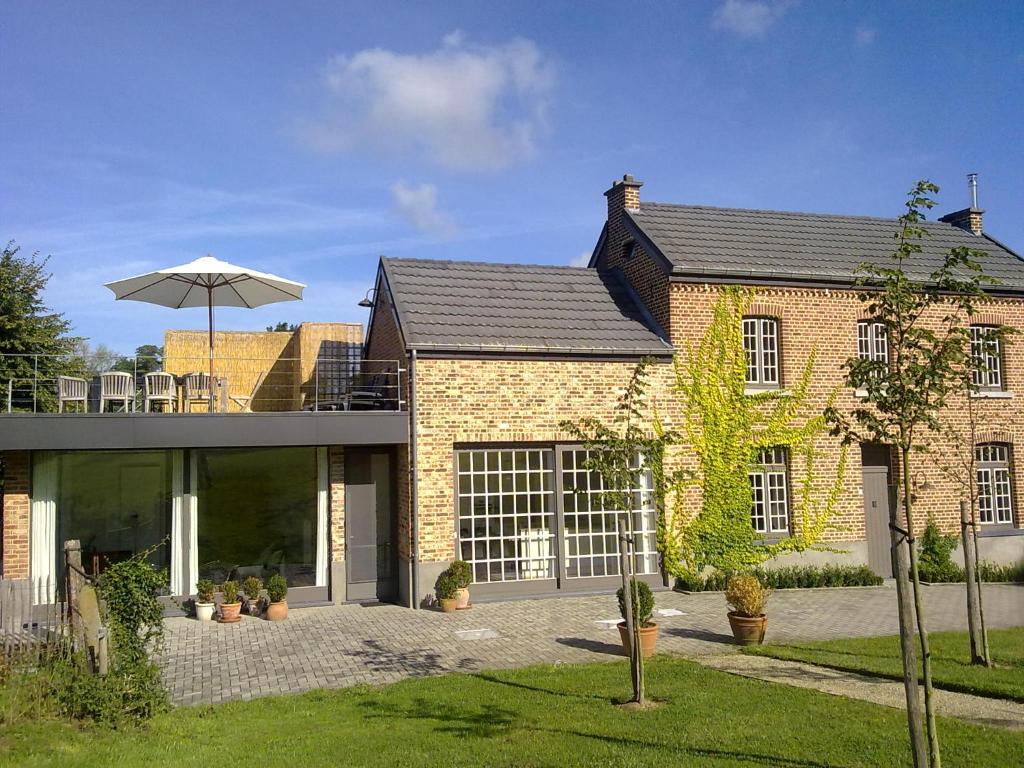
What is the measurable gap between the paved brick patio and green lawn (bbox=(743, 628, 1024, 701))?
66 centimetres

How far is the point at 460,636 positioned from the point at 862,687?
546cm

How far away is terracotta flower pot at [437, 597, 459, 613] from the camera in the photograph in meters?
13.5

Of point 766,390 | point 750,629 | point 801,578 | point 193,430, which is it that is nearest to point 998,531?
point 801,578

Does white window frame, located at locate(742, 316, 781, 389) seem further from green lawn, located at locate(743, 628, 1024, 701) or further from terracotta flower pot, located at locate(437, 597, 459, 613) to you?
terracotta flower pot, located at locate(437, 597, 459, 613)

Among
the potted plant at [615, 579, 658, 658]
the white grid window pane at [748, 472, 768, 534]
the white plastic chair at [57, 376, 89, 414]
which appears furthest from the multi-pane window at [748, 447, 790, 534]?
the white plastic chair at [57, 376, 89, 414]

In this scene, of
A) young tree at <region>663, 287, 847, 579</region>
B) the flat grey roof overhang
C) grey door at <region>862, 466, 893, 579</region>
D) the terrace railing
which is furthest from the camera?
grey door at <region>862, 466, 893, 579</region>

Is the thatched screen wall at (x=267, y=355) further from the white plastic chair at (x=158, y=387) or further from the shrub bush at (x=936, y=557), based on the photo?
the shrub bush at (x=936, y=557)

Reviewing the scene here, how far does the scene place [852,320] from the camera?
17094 mm

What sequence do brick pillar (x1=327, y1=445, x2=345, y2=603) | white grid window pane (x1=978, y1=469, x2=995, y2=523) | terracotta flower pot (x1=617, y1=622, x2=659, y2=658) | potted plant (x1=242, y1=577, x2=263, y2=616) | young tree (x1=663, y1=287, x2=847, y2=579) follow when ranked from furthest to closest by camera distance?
white grid window pane (x1=978, y1=469, x2=995, y2=523) → young tree (x1=663, y1=287, x2=847, y2=579) → brick pillar (x1=327, y1=445, x2=345, y2=603) → potted plant (x1=242, y1=577, x2=263, y2=616) → terracotta flower pot (x1=617, y1=622, x2=659, y2=658)

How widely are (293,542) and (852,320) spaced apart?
12133 mm

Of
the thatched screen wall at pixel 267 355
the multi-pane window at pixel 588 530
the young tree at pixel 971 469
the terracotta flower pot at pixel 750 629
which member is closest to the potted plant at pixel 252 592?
the multi-pane window at pixel 588 530

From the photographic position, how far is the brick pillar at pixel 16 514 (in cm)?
1288

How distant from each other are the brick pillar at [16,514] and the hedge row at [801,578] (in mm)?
11323

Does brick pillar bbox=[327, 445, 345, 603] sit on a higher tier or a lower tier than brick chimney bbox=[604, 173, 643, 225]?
lower
